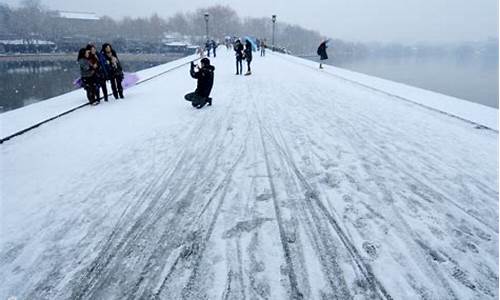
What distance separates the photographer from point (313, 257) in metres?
2.95

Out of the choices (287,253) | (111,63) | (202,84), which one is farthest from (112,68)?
(287,253)

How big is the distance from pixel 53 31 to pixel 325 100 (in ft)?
422

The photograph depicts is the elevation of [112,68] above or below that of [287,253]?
above

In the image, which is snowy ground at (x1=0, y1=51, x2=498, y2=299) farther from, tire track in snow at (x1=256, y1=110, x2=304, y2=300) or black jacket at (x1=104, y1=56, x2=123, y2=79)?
black jacket at (x1=104, y1=56, x2=123, y2=79)

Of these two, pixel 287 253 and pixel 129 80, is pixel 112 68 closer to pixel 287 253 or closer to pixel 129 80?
pixel 129 80

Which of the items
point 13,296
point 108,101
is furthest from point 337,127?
point 108,101

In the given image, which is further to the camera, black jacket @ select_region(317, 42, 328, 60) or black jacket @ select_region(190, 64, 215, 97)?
black jacket @ select_region(317, 42, 328, 60)

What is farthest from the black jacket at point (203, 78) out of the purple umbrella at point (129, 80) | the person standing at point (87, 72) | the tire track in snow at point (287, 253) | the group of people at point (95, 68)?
the purple umbrella at point (129, 80)

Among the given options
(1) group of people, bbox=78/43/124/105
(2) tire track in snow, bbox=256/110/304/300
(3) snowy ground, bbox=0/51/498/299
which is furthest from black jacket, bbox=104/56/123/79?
(2) tire track in snow, bbox=256/110/304/300

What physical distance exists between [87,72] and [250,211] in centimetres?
760

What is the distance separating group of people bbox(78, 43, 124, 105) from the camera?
8.83 m

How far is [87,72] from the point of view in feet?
29.1

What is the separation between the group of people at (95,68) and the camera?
8.83 meters

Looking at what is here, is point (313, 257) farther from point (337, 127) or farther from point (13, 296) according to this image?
point (337, 127)
